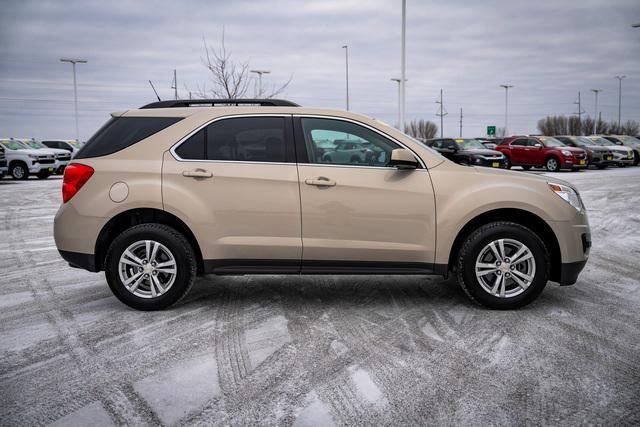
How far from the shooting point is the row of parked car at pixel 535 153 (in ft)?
89.4

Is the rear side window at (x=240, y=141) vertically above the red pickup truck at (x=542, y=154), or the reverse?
the rear side window at (x=240, y=141)

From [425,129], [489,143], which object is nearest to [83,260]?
[489,143]

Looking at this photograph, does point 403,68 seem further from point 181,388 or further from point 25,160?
point 181,388

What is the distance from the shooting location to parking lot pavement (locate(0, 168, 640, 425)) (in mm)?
3508

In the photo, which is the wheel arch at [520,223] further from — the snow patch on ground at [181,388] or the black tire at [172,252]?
the snow patch on ground at [181,388]

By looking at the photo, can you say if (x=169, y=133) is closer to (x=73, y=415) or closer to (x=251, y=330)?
(x=251, y=330)

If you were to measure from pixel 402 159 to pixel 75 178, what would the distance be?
2.90 m

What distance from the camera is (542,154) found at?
94.9 feet

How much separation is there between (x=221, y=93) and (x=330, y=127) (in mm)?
21880

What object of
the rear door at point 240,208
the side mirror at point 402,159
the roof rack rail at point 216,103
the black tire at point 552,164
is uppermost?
the roof rack rail at point 216,103

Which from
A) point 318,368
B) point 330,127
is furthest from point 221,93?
point 318,368

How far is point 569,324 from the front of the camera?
519cm

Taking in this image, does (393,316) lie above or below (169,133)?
below

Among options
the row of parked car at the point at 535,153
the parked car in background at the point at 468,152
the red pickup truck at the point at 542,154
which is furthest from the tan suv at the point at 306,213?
the red pickup truck at the point at 542,154
